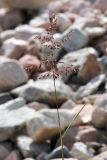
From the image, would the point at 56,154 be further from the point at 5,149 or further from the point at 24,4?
the point at 24,4

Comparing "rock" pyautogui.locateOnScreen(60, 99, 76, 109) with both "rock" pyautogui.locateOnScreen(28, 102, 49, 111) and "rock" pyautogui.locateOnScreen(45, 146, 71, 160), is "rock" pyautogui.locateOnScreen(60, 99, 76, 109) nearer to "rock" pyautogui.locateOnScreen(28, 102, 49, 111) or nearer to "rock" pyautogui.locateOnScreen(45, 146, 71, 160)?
"rock" pyautogui.locateOnScreen(28, 102, 49, 111)

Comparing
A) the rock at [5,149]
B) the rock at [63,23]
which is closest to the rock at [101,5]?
the rock at [63,23]

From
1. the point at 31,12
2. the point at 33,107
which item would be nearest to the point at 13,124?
the point at 33,107

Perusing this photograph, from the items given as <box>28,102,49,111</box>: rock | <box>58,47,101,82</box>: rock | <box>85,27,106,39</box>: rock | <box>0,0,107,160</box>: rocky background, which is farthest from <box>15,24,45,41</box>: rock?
<box>28,102,49,111</box>: rock

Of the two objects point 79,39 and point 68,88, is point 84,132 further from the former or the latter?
point 79,39

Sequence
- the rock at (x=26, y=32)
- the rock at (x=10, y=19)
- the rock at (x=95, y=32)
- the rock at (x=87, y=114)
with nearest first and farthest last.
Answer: the rock at (x=87, y=114) → the rock at (x=95, y=32) → the rock at (x=26, y=32) → the rock at (x=10, y=19)

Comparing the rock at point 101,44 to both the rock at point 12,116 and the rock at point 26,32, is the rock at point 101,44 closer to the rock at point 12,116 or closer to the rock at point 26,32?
the rock at point 26,32
